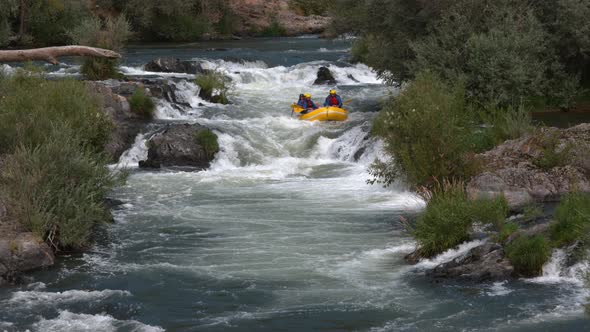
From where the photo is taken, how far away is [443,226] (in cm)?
1383

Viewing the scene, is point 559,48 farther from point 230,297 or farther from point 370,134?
point 230,297

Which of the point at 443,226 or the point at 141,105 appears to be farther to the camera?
the point at 141,105

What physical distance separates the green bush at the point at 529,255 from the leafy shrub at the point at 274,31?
4508 cm

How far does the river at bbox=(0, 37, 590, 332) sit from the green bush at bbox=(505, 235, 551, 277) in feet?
0.47

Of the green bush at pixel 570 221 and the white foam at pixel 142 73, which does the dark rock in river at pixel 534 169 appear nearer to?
the green bush at pixel 570 221

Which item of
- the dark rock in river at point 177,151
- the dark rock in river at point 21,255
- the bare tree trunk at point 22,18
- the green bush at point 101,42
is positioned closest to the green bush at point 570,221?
the dark rock in river at point 21,255

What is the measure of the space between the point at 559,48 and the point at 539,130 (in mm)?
7981

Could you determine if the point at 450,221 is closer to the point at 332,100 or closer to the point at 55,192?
the point at 55,192

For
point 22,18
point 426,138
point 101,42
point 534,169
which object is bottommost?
point 534,169

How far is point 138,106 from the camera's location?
26.6m

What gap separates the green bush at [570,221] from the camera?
42.2 ft

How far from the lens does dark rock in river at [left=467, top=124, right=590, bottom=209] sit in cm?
1698

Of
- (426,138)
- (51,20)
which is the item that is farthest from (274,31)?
(426,138)

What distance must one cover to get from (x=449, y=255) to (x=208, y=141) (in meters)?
11.3
